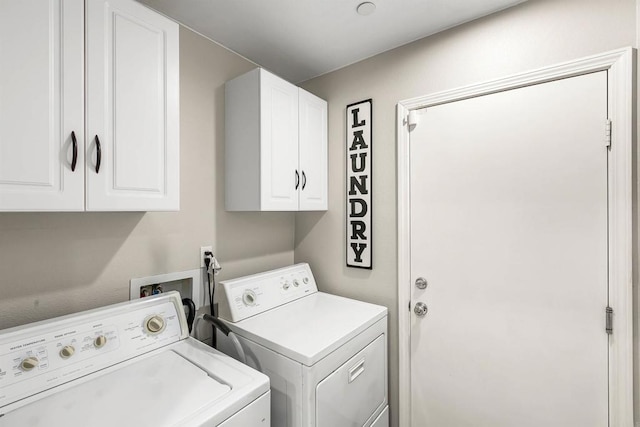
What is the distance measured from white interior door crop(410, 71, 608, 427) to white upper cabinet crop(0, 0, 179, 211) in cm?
133

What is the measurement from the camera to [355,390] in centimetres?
142

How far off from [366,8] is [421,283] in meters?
1.49

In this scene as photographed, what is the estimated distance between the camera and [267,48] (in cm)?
179

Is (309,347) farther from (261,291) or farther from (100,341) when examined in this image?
(100,341)

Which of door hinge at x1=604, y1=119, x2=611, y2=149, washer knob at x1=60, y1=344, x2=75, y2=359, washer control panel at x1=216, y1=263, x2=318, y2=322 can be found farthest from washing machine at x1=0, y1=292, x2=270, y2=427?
door hinge at x1=604, y1=119, x2=611, y2=149

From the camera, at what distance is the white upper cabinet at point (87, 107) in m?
0.84

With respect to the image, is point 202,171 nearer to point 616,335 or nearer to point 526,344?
point 526,344

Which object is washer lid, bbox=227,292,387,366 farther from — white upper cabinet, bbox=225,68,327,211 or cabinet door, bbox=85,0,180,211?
cabinet door, bbox=85,0,180,211

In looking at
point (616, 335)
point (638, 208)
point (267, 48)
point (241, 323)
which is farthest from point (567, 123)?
point (241, 323)

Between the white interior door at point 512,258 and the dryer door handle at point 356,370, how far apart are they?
41 centimetres

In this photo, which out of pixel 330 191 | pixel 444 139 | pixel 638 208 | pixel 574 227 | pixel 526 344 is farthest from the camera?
pixel 330 191

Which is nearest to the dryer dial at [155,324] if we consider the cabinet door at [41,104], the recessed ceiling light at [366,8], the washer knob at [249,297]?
the washer knob at [249,297]

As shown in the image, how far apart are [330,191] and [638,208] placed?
1.52 meters

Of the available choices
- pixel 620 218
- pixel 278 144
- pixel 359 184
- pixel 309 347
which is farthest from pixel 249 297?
pixel 620 218
